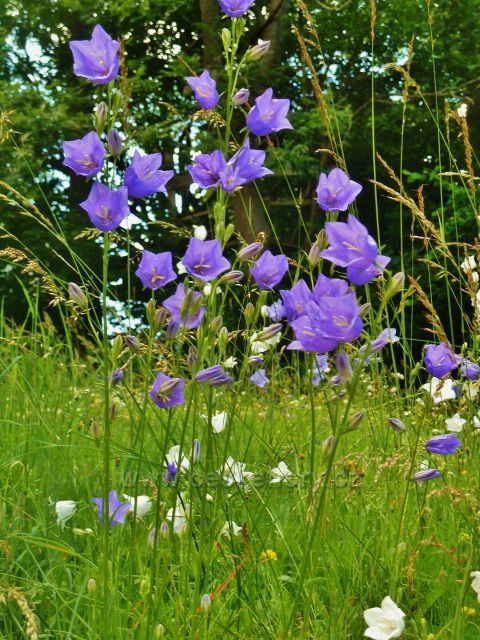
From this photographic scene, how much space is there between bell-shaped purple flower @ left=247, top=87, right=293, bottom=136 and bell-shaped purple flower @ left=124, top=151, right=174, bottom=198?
0.68ft

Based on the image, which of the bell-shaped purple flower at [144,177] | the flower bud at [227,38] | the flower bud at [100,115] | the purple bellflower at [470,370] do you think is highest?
the flower bud at [227,38]

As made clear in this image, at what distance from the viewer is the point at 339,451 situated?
248 centimetres

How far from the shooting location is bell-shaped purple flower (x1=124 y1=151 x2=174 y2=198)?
50.0 inches

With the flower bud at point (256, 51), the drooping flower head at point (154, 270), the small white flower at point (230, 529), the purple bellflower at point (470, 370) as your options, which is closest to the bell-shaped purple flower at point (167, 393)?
the drooping flower head at point (154, 270)

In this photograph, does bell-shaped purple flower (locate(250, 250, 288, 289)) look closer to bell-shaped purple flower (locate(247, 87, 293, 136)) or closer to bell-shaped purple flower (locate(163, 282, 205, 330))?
bell-shaped purple flower (locate(163, 282, 205, 330))

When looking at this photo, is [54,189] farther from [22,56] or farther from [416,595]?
[416,595]

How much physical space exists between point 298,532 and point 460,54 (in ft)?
37.4

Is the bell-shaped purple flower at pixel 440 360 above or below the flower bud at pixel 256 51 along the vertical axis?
below

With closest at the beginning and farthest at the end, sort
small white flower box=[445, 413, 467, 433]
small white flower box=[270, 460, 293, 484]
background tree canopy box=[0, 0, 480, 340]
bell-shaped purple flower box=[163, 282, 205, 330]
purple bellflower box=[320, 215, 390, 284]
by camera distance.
→ purple bellflower box=[320, 215, 390, 284] < bell-shaped purple flower box=[163, 282, 205, 330] < small white flower box=[270, 460, 293, 484] < small white flower box=[445, 413, 467, 433] < background tree canopy box=[0, 0, 480, 340]

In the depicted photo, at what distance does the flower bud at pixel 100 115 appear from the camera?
4.02 ft

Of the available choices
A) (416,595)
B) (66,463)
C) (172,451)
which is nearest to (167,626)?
(172,451)

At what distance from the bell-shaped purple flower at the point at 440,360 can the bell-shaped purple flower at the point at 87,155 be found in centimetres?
77

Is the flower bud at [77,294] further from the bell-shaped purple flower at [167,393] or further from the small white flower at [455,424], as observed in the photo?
the small white flower at [455,424]

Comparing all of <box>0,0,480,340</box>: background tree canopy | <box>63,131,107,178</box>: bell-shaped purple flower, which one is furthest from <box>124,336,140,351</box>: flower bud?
<box>0,0,480,340</box>: background tree canopy
